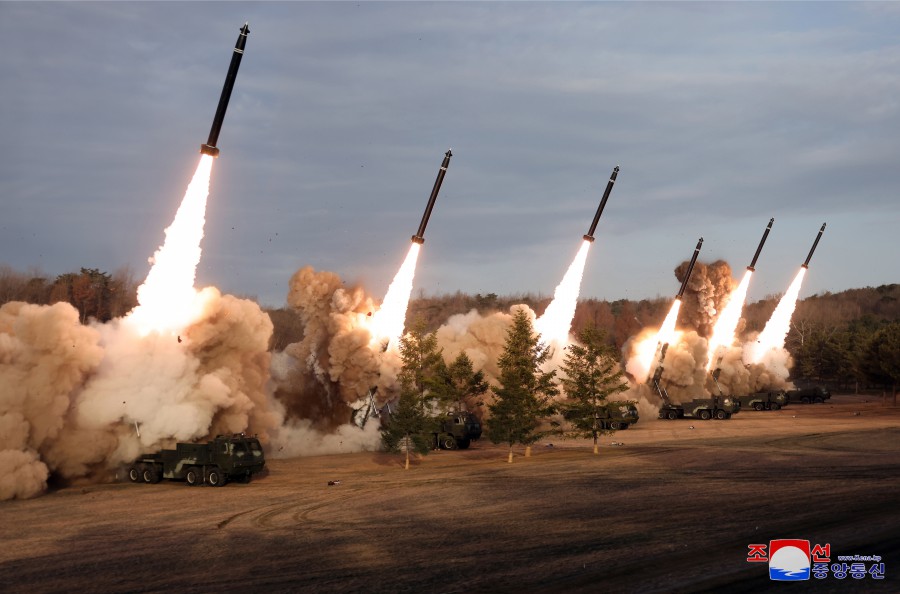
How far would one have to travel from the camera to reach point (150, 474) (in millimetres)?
39625

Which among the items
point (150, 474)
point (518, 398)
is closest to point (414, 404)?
point (518, 398)

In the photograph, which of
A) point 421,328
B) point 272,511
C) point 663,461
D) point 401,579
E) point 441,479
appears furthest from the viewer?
point 421,328

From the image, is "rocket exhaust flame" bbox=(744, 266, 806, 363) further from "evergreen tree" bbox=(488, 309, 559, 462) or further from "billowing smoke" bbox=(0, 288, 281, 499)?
"billowing smoke" bbox=(0, 288, 281, 499)

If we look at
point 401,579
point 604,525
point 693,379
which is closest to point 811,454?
point 604,525

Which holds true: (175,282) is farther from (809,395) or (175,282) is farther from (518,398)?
(809,395)

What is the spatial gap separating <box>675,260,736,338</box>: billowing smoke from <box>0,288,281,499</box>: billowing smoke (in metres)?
50.7

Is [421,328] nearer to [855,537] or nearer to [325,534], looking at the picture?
[325,534]

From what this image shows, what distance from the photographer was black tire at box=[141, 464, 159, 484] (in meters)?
39.6

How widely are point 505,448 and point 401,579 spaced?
106 ft

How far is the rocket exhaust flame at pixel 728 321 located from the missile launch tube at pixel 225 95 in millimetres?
57157

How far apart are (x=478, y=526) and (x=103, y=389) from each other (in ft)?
68.3

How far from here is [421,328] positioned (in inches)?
1876

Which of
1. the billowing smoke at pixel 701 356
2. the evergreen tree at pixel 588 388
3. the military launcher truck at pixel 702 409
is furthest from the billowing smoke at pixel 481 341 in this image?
the billowing smoke at pixel 701 356

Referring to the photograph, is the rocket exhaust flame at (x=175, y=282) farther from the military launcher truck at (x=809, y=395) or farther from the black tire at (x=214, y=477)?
the military launcher truck at (x=809, y=395)
